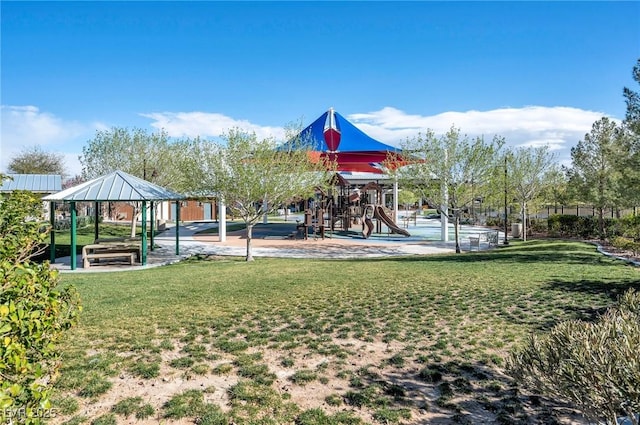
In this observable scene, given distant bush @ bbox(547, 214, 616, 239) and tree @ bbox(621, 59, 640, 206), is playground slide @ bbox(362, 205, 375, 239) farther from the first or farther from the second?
tree @ bbox(621, 59, 640, 206)

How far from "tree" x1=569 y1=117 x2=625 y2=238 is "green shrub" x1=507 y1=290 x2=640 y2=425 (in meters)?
19.0

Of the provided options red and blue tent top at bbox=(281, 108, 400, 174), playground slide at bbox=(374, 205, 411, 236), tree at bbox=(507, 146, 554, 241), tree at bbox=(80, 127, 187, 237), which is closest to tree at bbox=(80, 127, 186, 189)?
tree at bbox=(80, 127, 187, 237)

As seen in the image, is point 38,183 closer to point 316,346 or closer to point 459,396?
point 316,346

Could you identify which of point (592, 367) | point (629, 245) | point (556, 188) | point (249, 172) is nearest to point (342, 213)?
point (556, 188)

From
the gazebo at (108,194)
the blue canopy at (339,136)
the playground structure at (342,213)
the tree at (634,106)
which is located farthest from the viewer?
the blue canopy at (339,136)

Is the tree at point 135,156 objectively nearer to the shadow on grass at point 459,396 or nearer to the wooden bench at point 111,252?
the wooden bench at point 111,252

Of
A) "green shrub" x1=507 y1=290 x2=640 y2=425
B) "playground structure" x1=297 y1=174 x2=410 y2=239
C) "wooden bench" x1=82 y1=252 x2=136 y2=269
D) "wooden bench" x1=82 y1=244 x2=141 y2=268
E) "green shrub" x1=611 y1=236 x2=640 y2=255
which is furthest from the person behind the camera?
"playground structure" x1=297 y1=174 x2=410 y2=239

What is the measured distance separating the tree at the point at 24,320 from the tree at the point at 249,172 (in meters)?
11.0

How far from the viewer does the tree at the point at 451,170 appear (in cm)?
1689

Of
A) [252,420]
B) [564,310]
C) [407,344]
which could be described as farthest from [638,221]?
[252,420]

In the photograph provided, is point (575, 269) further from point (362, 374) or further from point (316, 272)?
point (362, 374)

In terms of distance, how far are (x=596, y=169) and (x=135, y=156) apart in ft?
80.1

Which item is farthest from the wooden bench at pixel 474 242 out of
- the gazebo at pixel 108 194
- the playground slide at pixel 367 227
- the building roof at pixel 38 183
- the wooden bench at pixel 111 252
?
the building roof at pixel 38 183

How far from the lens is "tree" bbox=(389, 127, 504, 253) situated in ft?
55.4
